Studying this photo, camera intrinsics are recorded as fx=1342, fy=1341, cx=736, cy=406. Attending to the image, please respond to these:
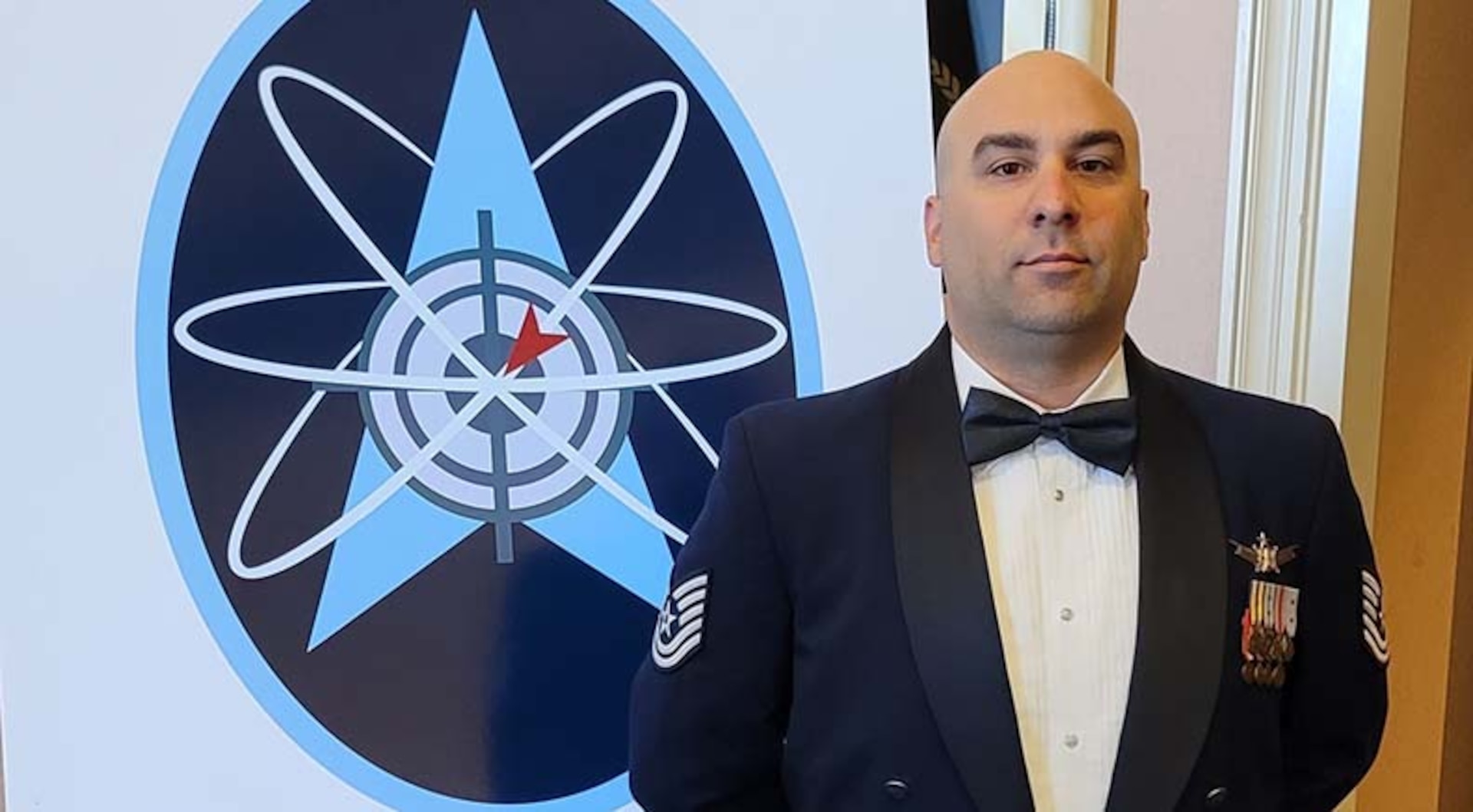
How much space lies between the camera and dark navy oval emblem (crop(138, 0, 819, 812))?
1.09m

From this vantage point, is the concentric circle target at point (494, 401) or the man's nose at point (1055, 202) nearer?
the man's nose at point (1055, 202)

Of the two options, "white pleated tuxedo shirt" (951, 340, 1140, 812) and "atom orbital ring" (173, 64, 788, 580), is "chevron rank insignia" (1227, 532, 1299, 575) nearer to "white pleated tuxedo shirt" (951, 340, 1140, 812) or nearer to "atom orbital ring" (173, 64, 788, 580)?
"white pleated tuxedo shirt" (951, 340, 1140, 812)

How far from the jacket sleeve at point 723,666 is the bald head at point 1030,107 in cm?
24

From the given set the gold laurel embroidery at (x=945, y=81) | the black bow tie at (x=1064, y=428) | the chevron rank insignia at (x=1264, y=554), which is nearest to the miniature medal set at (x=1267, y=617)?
the chevron rank insignia at (x=1264, y=554)

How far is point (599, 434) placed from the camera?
1.12 metres

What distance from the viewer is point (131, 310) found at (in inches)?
44.3

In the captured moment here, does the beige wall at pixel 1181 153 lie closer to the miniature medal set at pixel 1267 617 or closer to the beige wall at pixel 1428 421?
the beige wall at pixel 1428 421

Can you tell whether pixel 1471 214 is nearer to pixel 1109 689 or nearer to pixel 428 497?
pixel 1109 689

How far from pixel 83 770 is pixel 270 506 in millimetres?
292

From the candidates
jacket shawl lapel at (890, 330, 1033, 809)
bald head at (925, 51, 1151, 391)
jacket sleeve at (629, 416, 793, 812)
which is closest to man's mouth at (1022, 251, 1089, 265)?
bald head at (925, 51, 1151, 391)

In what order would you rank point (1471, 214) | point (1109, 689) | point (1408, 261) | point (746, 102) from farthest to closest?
point (1471, 214) < point (1408, 261) < point (746, 102) < point (1109, 689)

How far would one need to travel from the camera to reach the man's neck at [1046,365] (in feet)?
2.63

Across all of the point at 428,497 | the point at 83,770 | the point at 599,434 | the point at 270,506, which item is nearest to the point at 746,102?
the point at 599,434

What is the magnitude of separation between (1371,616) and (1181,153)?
1.35 feet
